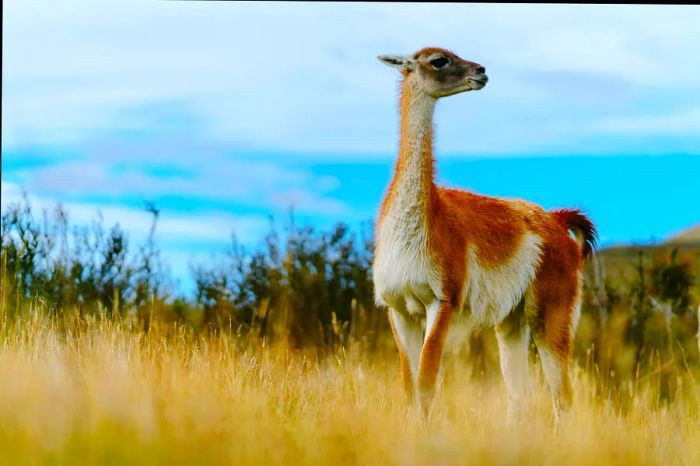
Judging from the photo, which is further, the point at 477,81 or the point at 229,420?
the point at 477,81

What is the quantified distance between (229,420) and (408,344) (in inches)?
61.4

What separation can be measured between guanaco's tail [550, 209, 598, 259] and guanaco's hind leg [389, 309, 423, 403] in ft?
5.28

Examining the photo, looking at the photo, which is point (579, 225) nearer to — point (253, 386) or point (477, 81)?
point (477, 81)

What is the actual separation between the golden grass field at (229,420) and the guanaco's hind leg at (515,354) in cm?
31

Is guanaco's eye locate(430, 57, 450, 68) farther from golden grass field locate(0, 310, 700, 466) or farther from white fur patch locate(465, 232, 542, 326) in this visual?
golden grass field locate(0, 310, 700, 466)

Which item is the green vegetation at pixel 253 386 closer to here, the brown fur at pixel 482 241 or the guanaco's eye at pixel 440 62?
the brown fur at pixel 482 241

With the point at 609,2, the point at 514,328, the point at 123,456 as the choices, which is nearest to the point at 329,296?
the point at 514,328

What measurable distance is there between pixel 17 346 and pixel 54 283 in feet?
7.01

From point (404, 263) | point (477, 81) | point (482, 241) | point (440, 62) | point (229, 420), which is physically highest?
point (440, 62)

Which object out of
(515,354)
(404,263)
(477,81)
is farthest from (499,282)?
(477,81)

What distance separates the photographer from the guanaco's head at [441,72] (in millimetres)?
5844

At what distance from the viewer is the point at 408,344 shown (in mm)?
5781

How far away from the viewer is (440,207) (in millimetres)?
5906

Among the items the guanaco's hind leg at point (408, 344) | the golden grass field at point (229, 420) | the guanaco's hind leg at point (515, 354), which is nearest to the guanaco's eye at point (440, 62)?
the guanaco's hind leg at point (408, 344)
